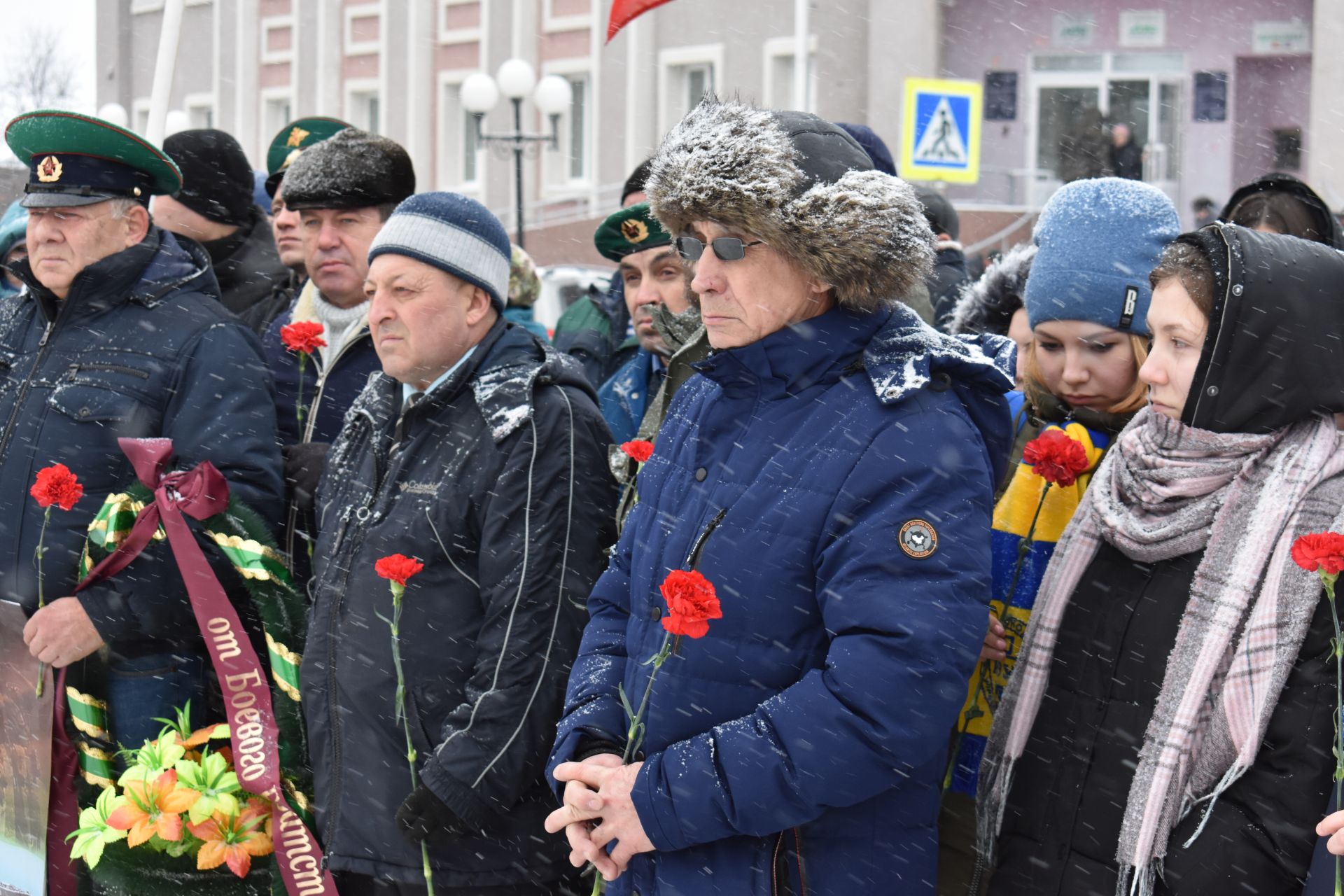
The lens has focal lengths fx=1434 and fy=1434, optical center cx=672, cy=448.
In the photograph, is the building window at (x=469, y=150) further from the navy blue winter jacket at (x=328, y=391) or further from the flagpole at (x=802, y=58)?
the navy blue winter jacket at (x=328, y=391)

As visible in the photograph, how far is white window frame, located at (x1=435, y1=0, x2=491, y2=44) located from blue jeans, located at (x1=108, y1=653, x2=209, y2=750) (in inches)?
973

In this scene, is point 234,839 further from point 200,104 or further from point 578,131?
point 200,104

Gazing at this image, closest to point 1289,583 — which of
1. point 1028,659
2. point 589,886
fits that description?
point 1028,659

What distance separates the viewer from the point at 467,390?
11.2ft

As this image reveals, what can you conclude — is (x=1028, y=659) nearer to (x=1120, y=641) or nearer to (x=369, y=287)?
(x=1120, y=641)

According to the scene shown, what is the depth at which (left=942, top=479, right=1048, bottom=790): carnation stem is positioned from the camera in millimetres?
2889

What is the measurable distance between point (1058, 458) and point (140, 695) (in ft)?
8.58

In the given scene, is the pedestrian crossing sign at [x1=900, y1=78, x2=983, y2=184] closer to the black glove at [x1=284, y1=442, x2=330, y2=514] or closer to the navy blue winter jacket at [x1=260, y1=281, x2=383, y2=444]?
the navy blue winter jacket at [x1=260, y1=281, x2=383, y2=444]

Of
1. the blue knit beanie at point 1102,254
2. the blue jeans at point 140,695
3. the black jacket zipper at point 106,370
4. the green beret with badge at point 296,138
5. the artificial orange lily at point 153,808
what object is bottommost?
the artificial orange lily at point 153,808

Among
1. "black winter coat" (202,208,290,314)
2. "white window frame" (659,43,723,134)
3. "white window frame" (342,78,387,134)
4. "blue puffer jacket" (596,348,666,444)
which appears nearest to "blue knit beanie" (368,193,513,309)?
"blue puffer jacket" (596,348,666,444)

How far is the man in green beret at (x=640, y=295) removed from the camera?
14.0ft

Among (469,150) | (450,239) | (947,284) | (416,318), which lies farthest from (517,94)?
(416,318)

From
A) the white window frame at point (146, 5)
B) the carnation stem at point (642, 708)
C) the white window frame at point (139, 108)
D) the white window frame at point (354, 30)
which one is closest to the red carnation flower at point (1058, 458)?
the carnation stem at point (642, 708)

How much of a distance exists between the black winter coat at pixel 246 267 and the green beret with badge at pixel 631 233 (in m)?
1.60
